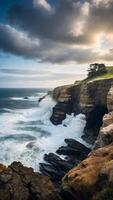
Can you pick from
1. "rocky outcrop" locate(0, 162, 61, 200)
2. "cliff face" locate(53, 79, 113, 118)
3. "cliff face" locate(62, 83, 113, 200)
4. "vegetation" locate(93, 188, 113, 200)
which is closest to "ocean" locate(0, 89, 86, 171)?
"cliff face" locate(53, 79, 113, 118)

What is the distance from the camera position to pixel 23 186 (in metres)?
Answer: 20.2

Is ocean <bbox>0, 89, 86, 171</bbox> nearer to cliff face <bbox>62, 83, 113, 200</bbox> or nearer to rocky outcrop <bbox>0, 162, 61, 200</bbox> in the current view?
rocky outcrop <bbox>0, 162, 61, 200</bbox>

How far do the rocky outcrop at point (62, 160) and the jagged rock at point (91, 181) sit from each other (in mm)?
11317

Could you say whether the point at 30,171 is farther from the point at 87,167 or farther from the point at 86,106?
the point at 86,106

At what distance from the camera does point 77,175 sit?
2092 cm

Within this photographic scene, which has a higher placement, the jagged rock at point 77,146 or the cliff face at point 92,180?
the cliff face at point 92,180

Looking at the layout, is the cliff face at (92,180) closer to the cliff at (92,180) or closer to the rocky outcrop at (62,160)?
the cliff at (92,180)

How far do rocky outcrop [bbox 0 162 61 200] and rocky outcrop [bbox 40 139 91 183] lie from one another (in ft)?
36.4

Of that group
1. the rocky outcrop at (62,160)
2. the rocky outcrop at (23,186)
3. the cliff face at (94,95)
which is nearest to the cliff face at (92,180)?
the rocky outcrop at (23,186)

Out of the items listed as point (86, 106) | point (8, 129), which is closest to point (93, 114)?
point (86, 106)

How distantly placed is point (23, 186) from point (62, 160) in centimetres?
1675

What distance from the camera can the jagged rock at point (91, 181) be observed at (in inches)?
727

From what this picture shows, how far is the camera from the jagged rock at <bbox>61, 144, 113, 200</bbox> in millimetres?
18478

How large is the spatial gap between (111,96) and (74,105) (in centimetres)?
2099
